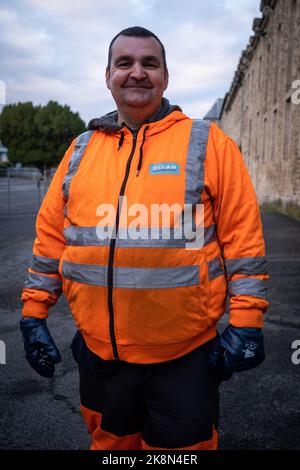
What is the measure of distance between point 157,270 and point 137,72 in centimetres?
89

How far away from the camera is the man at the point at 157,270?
1782 mm

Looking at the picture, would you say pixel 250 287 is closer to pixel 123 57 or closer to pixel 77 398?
pixel 123 57

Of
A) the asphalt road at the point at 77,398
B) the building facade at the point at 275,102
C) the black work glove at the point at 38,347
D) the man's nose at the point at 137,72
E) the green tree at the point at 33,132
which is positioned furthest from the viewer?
the green tree at the point at 33,132

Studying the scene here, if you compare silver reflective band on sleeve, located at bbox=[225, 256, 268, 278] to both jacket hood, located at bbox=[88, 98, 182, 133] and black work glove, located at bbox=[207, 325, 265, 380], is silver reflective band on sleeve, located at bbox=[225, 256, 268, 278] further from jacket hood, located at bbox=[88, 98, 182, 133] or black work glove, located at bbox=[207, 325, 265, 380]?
jacket hood, located at bbox=[88, 98, 182, 133]

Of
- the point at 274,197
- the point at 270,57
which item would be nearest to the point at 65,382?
the point at 274,197

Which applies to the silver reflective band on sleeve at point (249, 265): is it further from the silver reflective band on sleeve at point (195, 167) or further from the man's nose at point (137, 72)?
the man's nose at point (137, 72)

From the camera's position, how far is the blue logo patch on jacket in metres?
1.81

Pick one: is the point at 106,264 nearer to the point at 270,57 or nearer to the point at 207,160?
the point at 207,160

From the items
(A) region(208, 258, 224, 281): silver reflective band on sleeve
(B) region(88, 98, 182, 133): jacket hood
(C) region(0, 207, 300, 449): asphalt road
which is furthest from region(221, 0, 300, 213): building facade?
(A) region(208, 258, 224, 281): silver reflective band on sleeve

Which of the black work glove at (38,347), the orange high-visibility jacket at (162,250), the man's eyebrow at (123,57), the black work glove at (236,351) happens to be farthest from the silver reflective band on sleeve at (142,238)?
the man's eyebrow at (123,57)

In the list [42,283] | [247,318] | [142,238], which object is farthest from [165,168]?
[42,283]

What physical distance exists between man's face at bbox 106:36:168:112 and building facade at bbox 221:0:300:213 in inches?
481

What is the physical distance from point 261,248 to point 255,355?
0.44 metres

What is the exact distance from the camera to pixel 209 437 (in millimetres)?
1823
